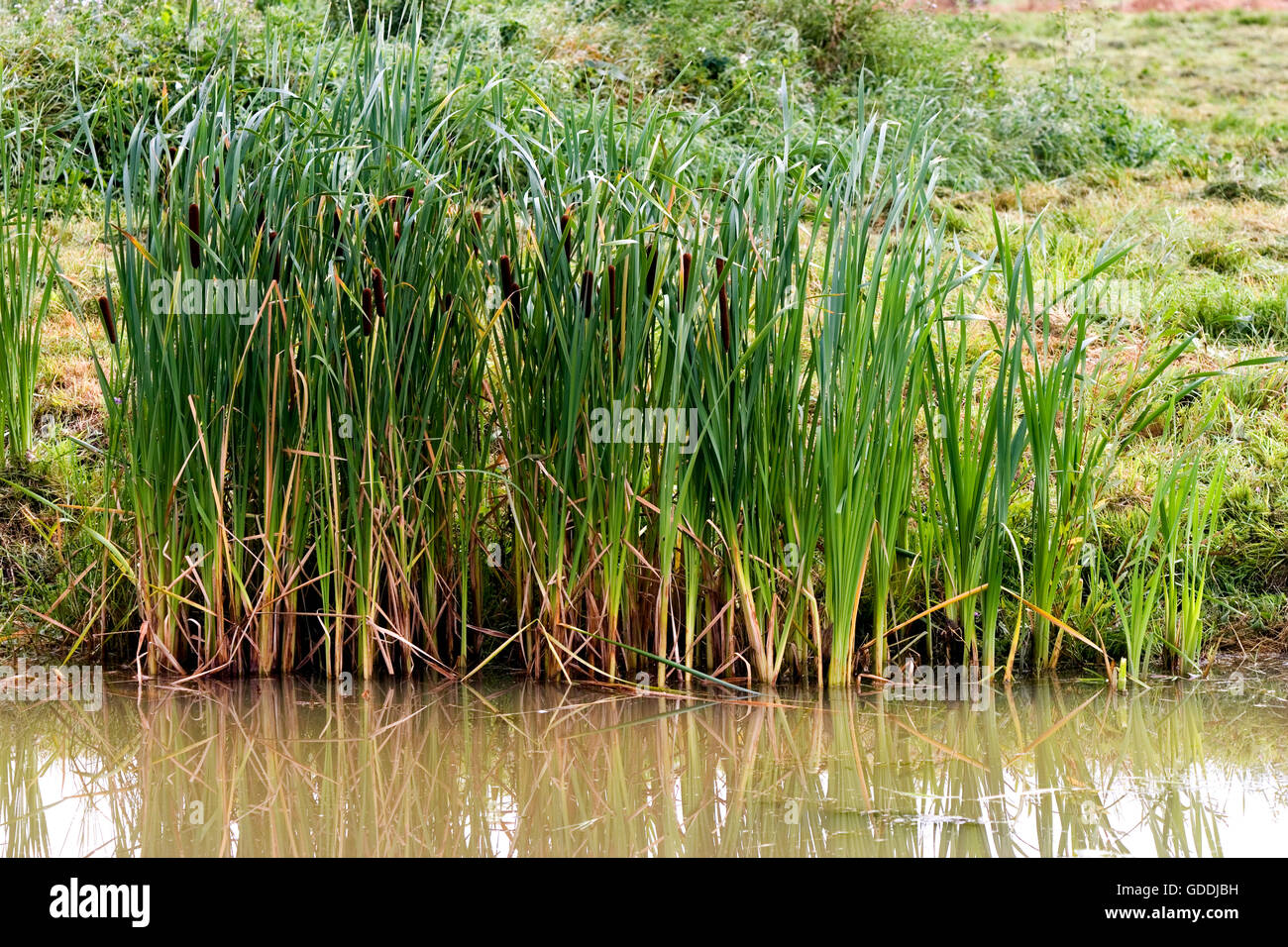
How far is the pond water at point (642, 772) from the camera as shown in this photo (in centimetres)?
218

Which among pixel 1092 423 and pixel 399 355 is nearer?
pixel 399 355

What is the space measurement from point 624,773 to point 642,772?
0.04 meters

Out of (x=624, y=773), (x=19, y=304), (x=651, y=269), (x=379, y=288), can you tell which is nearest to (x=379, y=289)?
(x=379, y=288)

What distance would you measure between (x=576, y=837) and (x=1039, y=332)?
135 inches

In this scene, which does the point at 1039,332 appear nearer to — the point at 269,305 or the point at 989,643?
the point at 989,643

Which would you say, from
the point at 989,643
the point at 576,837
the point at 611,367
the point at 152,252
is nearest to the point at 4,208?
the point at 152,252

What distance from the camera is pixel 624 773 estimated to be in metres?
2.54

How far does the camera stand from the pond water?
7.16 feet

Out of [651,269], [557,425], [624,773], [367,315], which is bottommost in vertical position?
[624,773]

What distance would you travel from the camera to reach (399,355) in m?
3.05

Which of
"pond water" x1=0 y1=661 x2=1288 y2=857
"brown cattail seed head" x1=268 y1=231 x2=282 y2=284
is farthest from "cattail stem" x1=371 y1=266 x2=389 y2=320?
"pond water" x1=0 y1=661 x2=1288 y2=857

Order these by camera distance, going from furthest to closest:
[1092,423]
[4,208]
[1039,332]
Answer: [1039,332]
[1092,423]
[4,208]

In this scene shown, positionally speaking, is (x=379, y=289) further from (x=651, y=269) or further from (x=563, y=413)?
(x=651, y=269)

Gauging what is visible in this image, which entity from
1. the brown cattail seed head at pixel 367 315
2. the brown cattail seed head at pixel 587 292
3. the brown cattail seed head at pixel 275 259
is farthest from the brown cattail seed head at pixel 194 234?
the brown cattail seed head at pixel 587 292
